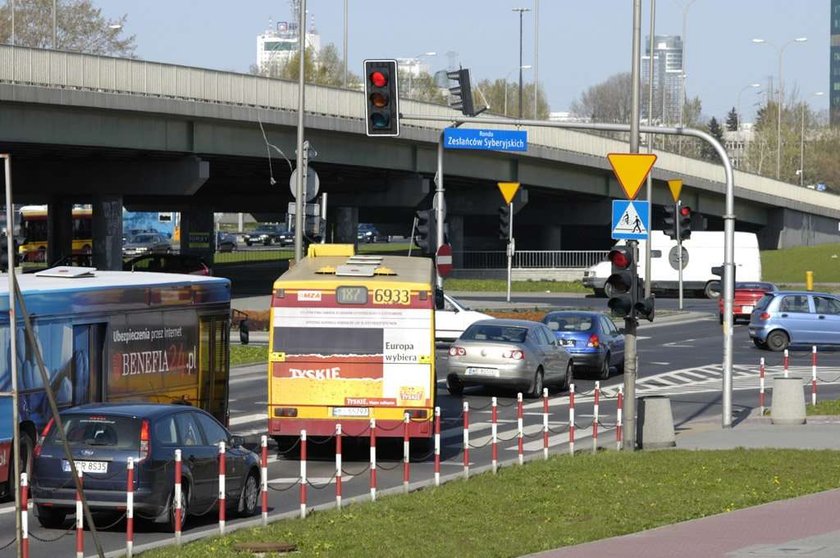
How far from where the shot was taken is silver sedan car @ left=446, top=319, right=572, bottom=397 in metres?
29.2

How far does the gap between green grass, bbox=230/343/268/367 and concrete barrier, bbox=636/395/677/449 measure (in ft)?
52.9

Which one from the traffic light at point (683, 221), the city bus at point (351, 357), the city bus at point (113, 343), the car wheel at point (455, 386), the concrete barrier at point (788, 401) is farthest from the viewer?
the traffic light at point (683, 221)

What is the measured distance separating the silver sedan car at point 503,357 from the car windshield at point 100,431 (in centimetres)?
1438

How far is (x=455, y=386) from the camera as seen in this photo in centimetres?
3011

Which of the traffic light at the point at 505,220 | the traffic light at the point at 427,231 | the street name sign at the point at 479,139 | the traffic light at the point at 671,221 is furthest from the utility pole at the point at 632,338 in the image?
the traffic light at the point at 505,220

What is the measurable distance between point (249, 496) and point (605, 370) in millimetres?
18736

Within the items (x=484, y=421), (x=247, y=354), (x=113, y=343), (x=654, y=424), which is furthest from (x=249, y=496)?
(x=247, y=354)

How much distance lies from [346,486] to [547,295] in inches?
2087

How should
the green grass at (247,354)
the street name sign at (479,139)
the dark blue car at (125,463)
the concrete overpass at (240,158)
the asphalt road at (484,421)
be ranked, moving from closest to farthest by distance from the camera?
the dark blue car at (125,463) → the asphalt road at (484,421) → the street name sign at (479,139) → the green grass at (247,354) → the concrete overpass at (240,158)

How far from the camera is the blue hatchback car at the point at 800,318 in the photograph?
4125 cm

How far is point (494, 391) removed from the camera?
3117 centimetres

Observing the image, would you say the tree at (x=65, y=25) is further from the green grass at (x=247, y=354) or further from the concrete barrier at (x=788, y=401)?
the concrete barrier at (x=788, y=401)

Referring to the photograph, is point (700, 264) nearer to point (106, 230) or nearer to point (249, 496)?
point (106, 230)

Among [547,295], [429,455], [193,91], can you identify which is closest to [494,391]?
[429,455]
